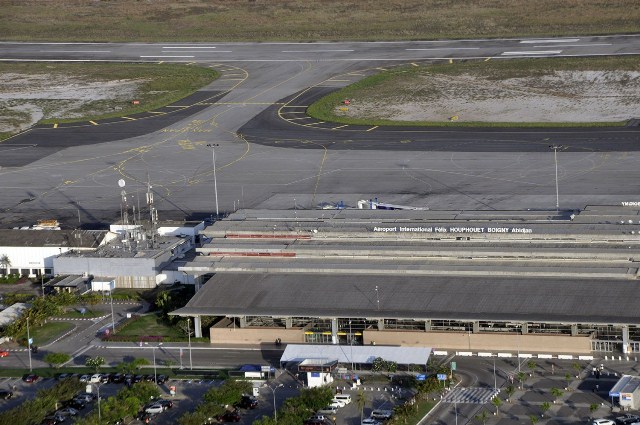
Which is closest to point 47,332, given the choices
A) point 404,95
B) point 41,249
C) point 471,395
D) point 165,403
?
point 41,249

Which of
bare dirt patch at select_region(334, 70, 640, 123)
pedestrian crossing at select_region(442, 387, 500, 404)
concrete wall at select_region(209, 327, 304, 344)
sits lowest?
pedestrian crossing at select_region(442, 387, 500, 404)

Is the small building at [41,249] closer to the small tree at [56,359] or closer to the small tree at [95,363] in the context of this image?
the small tree at [56,359]

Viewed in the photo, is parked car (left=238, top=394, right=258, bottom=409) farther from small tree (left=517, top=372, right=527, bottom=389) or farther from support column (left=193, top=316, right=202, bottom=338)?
small tree (left=517, top=372, right=527, bottom=389)

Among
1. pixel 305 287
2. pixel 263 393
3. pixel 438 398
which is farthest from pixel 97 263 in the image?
pixel 438 398

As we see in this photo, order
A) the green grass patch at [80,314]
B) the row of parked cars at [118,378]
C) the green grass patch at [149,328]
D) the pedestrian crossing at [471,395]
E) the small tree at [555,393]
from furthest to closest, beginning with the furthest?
the green grass patch at [80,314] → the green grass patch at [149,328] → the row of parked cars at [118,378] → the pedestrian crossing at [471,395] → the small tree at [555,393]

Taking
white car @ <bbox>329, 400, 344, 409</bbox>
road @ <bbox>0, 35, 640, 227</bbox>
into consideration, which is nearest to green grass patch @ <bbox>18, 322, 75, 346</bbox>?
road @ <bbox>0, 35, 640, 227</bbox>

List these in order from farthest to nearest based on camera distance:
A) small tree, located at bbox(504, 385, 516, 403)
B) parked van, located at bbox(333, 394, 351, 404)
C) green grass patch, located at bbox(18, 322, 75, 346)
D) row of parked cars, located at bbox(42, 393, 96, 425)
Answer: green grass patch, located at bbox(18, 322, 75, 346) < small tree, located at bbox(504, 385, 516, 403) < parked van, located at bbox(333, 394, 351, 404) < row of parked cars, located at bbox(42, 393, 96, 425)

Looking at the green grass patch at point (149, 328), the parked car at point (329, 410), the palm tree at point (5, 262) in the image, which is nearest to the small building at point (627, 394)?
the parked car at point (329, 410)
